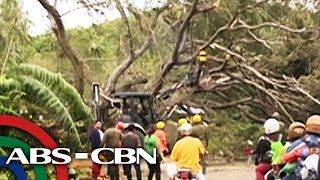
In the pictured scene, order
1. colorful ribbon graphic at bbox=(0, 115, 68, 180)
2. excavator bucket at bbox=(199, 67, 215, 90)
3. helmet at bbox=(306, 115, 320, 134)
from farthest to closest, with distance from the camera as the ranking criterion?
1. excavator bucket at bbox=(199, 67, 215, 90)
2. colorful ribbon graphic at bbox=(0, 115, 68, 180)
3. helmet at bbox=(306, 115, 320, 134)

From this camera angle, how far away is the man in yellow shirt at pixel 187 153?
11.8 m

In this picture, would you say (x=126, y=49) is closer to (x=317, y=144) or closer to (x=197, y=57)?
(x=197, y=57)

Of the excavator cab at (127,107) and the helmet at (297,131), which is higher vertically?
the excavator cab at (127,107)

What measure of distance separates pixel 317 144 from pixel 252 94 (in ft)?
54.7

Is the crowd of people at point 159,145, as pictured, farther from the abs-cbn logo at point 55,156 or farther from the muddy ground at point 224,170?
the muddy ground at point 224,170

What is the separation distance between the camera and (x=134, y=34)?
25.2 m

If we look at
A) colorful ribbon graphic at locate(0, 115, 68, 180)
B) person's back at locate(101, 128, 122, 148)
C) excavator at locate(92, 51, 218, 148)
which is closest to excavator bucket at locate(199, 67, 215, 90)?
excavator at locate(92, 51, 218, 148)

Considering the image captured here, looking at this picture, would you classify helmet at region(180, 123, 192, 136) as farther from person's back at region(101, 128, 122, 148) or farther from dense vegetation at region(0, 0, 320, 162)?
dense vegetation at region(0, 0, 320, 162)

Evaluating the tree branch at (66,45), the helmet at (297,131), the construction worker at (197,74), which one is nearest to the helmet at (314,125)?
the helmet at (297,131)

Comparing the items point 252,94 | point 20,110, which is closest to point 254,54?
point 252,94

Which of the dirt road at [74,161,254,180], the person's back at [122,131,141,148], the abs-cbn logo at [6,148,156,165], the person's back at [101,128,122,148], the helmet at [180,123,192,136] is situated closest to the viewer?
the helmet at [180,123,192,136]

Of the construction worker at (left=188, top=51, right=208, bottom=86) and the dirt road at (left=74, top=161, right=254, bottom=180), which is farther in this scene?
the construction worker at (left=188, top=51, right=208, bottom=86)

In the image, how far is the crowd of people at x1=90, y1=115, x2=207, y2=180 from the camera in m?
11.9

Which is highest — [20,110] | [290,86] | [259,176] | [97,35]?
[97,35]
